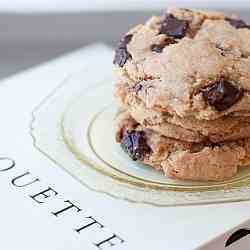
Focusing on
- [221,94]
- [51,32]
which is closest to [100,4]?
[51,32]

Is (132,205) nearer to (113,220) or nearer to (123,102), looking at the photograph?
(113,220)

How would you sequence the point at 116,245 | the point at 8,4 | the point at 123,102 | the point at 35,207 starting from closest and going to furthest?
the point at 116,245 < the point at 35,207 < the point at 123,102 < the point at 8,4

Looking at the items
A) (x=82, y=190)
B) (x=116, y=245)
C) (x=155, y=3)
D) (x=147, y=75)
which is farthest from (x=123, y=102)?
(x=155, y=3)

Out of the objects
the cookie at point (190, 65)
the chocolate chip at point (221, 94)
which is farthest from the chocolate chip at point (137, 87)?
the chocolate chip at point (221, 94)

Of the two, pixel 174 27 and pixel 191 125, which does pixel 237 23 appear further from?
pixel 191 125

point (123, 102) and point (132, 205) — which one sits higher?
point (123, 102)

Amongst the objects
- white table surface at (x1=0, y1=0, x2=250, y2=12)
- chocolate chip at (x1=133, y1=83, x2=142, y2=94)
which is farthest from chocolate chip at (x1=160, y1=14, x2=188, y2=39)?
white table surface at (x1=0, y1=0, x2=250, y2=12)
